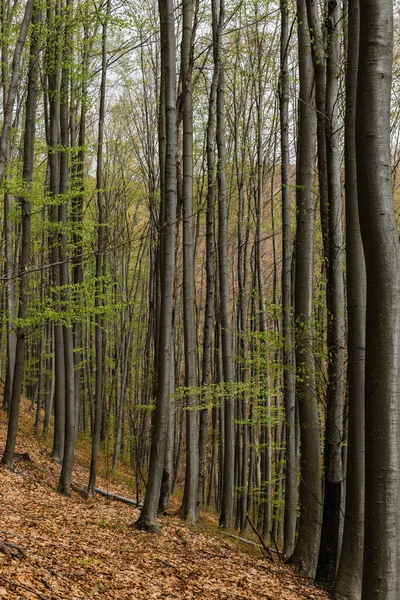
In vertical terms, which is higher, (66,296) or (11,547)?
(66,296)

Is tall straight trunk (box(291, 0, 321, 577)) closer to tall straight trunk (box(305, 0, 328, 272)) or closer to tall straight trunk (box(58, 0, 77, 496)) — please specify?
tall straight trunk (box(305, 0, 328, 272))

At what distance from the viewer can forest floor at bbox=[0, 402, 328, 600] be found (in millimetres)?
5148

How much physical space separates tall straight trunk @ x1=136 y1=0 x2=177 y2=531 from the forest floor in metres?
0.63

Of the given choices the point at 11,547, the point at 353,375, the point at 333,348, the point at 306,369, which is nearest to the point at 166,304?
the point at 306,369

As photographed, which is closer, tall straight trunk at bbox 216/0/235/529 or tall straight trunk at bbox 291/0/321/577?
tall straight trunk at bbox 291/0/321/577

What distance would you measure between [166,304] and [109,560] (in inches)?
138

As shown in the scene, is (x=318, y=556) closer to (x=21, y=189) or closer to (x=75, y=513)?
(x=75, y=513)

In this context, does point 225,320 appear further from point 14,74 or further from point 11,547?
point 11,547

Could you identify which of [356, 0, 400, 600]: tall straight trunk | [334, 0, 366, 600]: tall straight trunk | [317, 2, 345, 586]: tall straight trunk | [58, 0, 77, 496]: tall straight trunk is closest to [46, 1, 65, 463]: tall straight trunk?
[58, 0, 77, 496]: tall straight trunk

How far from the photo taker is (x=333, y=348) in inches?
284

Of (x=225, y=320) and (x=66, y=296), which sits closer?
(x=66, y=296)

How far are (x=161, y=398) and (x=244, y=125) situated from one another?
10.6 m

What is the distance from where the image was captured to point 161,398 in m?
8.27

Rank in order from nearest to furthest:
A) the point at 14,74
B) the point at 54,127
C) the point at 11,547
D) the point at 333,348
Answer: the point at 11,547 < the point at 14,74 < the point at 333,348 < the point at 54,127
